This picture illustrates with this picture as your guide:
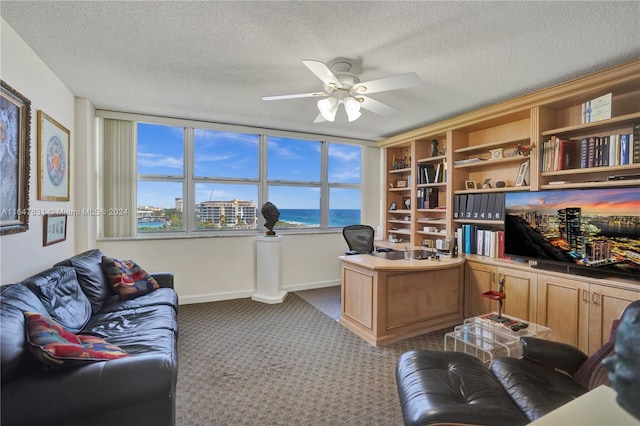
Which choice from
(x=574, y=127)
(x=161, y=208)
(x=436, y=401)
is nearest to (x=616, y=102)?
(x=574, y=127)

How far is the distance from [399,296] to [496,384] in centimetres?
139

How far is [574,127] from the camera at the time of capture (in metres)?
2.70

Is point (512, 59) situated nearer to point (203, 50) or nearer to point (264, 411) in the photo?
point (203, 50)

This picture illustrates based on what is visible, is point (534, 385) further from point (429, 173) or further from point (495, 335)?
point (429, 173)

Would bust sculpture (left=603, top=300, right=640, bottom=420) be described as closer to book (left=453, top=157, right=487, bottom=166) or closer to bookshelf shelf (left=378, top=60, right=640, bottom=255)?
bookshelf shelf (left=378, top=60, right=640, bottom=255)

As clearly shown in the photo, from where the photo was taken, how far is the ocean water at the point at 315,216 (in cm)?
483

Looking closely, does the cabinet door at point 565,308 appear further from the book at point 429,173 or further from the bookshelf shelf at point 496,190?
the book at point 429,173

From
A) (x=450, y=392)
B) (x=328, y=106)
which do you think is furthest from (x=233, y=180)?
(x=450, y=392)

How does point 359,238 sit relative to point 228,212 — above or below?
below

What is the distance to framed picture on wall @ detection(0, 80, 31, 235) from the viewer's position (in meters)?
1.93

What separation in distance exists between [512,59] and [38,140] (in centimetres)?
380

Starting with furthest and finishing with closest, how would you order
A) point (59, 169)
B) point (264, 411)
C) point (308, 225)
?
point (308, 225) < point (59, 169) < point (264, 411)

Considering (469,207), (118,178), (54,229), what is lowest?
A: (54,229)

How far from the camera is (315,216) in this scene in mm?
5043
